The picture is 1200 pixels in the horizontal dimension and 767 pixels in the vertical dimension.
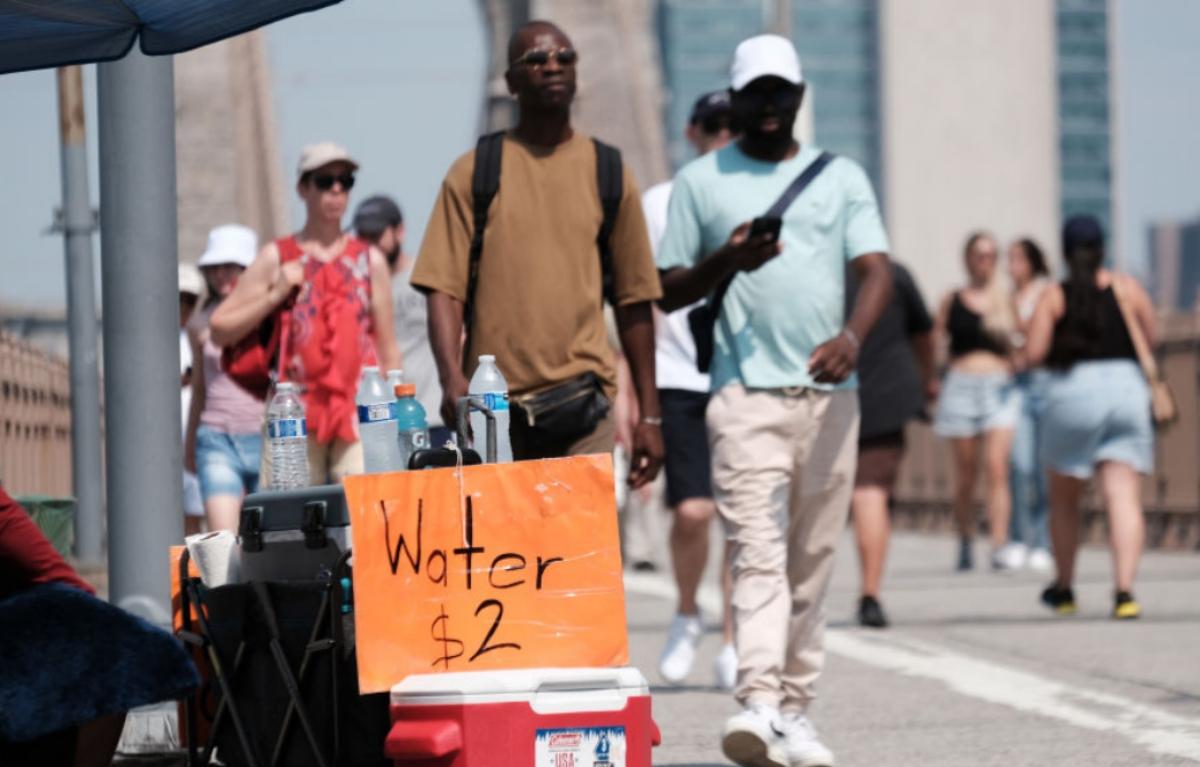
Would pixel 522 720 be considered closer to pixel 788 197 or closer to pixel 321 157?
pixel 788 197

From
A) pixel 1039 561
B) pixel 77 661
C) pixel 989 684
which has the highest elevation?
pixel 77 661

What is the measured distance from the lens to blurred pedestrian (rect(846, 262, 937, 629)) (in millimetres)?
10828

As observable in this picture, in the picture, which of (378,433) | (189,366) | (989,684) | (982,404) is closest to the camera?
(378,433)

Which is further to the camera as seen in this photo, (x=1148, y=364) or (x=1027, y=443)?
(x=1027, y=443)

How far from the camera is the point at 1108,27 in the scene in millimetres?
179500

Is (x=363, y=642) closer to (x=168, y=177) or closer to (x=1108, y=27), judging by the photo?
(x=168, y=177)

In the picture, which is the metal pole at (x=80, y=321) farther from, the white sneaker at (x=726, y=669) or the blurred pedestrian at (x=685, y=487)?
the white sneaker at (x=726, y=669)

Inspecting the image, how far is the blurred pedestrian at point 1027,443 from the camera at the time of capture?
15508 millimetres

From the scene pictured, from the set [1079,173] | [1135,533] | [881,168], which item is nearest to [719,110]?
[1135,533]

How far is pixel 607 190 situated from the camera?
6590 mm

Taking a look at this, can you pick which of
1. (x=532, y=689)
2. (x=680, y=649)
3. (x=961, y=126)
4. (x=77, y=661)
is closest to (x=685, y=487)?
(x=680, y=649)

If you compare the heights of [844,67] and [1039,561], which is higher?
[844,67]

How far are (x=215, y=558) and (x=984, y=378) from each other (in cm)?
1026

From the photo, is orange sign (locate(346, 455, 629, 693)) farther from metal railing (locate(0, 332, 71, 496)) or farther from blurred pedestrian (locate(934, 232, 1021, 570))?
blurred pedestrian (locate(934, 232, 1021, 570))
